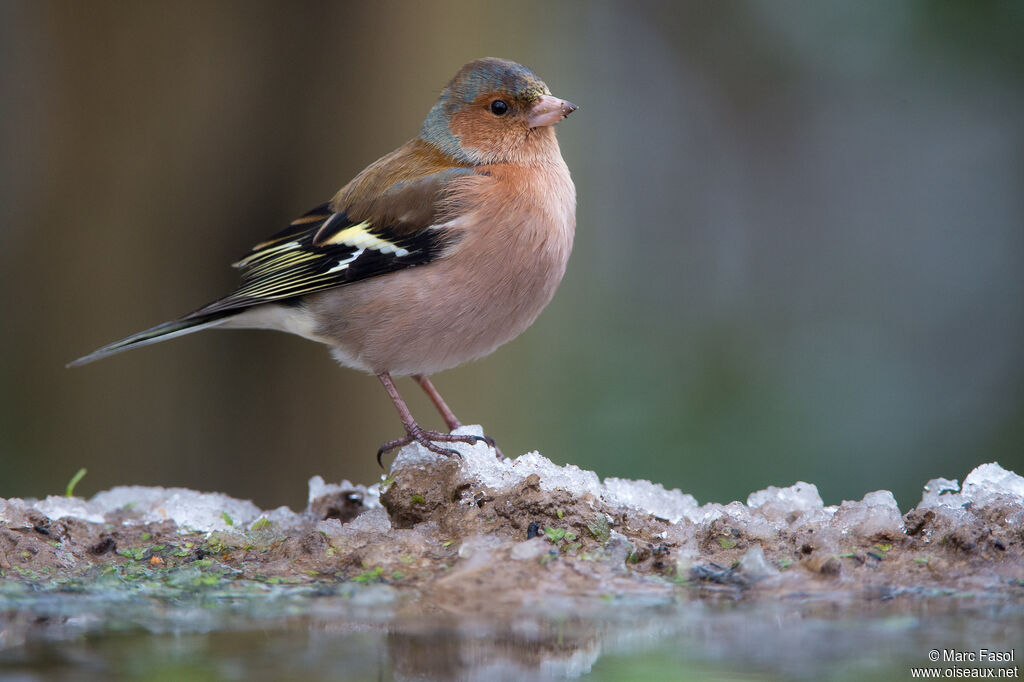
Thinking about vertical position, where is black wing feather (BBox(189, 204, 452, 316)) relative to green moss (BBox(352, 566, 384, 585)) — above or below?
above

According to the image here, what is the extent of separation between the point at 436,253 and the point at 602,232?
567 cm

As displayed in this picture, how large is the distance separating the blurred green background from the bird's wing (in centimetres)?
169

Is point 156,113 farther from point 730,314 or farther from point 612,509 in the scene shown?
point 730,314

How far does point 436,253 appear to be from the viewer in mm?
3975

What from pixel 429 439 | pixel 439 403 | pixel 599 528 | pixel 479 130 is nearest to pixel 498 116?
pixel 479 130

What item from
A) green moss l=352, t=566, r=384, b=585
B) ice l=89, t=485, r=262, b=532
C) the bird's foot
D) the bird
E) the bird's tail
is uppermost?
the bird

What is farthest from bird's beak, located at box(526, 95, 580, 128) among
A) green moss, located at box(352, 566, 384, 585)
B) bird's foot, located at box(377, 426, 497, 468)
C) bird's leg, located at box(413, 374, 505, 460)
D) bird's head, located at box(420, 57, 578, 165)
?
green moss, located at box(352, 566, 384, 585)

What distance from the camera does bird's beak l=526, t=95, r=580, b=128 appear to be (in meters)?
4.18

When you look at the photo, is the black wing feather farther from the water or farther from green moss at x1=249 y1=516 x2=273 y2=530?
the water

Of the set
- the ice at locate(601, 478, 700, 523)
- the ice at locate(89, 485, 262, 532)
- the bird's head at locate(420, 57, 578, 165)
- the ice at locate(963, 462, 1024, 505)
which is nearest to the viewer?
the ice at locate(963, 462, 1024, 505)

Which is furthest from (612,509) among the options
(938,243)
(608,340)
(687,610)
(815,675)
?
(938,243)

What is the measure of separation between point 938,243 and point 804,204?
1.38 m

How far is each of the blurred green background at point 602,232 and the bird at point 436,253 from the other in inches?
62.9

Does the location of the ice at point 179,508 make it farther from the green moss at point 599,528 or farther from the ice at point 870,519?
the ice at point 870,519
